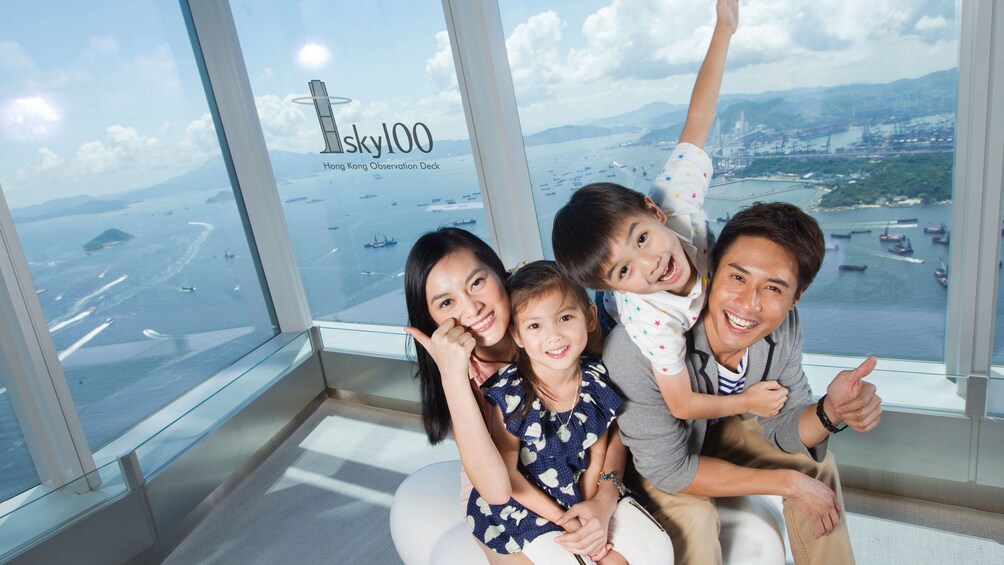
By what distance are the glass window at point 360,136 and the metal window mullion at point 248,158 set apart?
0.17 feet

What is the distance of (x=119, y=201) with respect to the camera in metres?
2.84

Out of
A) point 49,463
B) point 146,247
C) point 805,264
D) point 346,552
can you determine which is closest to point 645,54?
point 805,264

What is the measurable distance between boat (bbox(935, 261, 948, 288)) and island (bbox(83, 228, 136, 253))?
127 inches

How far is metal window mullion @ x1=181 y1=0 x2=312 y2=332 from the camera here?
10.4 ft

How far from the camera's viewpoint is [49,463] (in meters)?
2.45

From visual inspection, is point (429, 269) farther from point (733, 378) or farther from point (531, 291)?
point (733, 378)

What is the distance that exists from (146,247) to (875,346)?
10.2 feet

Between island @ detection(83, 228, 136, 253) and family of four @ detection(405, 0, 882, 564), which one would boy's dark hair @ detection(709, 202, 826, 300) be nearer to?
family of four @ detection(405, 0, 882, 564)

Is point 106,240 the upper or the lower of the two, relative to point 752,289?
upper

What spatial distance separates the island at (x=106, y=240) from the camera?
8.85 feet

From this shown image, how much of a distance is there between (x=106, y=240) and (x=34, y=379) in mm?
678

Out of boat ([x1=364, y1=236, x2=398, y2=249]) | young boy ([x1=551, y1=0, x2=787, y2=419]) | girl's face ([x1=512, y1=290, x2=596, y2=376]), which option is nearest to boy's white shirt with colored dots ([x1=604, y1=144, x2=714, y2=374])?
young boy ([x1=551, y1=0, x2=787, y2=419])

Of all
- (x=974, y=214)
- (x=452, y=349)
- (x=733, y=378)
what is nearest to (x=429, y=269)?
(x=452, y=349)

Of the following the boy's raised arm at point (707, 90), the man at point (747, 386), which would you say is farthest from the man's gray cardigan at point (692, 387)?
the boy's raised arm at point (707, 90)
